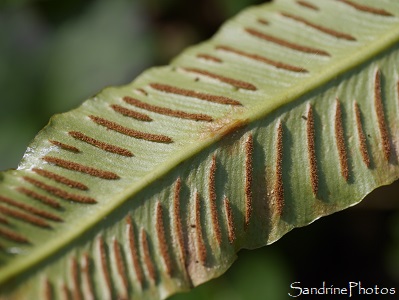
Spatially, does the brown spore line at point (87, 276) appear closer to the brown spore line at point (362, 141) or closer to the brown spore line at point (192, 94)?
the brown spore line at point (192, 94)

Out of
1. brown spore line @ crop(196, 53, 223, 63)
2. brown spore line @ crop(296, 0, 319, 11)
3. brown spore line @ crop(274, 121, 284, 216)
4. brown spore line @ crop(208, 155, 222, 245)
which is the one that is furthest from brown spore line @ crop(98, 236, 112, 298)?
brown spore line @ crop(296, 0, 319, 11)

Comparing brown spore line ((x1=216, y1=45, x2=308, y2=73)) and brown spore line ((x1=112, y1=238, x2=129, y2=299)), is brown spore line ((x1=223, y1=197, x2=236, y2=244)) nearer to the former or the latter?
brown spore line ((x1=112, y1=238, x2=129, y2=299))

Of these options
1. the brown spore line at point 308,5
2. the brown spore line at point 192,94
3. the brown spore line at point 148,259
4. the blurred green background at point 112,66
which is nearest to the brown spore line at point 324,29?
the brown spore line at point 308,5

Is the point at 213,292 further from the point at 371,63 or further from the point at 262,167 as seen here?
the point at 371,63

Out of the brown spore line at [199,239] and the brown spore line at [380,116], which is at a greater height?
the brown spore line at [380,116]

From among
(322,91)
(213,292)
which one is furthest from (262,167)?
(213,292)

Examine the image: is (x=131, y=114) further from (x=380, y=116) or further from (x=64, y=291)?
(x=380, y=116)

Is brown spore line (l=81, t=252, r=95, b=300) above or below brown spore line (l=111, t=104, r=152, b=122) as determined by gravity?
below
